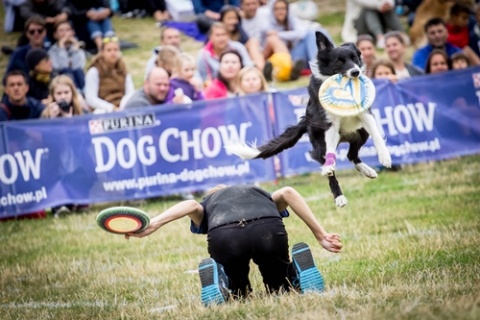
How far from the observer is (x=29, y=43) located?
14836 mm

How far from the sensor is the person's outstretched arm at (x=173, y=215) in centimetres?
612

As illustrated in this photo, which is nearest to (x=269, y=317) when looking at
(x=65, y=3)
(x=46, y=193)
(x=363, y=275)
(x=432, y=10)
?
(x=363, y=275)

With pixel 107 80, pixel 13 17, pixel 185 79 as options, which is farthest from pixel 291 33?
pixel 13 17

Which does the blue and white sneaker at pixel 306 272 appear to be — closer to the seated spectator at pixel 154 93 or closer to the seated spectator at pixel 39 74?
the seated spectator at pixel 154 93

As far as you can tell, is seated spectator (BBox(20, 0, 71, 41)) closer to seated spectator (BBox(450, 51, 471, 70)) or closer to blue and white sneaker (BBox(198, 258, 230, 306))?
seated spectator (BBox(450, 51, 471, 70))

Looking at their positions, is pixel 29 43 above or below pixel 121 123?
above

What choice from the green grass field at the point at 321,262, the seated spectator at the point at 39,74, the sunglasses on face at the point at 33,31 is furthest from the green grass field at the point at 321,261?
the sunglasses on face at the point at 33,31

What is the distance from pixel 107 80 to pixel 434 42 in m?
5.02

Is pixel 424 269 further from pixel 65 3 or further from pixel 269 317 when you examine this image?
pixel 65 3

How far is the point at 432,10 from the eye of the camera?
59.8 ft

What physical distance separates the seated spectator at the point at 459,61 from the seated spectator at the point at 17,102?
5773mm

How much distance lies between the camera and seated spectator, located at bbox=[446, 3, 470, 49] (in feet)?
51.1

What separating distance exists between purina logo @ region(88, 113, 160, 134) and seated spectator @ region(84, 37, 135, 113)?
1.31m

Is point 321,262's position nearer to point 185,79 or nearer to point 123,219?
point 123,219
